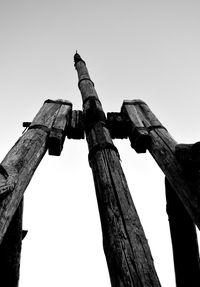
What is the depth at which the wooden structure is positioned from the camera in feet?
5.52

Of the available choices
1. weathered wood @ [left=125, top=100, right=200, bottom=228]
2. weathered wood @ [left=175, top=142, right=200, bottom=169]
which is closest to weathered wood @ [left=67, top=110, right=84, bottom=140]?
weathered wood @ [left=125, top=100, right=200, bottom=228]

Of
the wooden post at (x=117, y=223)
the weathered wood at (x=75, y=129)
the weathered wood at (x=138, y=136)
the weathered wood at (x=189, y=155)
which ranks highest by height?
the weathered wood at (x=75, y=129)

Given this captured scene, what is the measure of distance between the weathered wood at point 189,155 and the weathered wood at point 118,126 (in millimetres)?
1255

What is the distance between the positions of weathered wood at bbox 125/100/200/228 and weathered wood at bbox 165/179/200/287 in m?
0.51

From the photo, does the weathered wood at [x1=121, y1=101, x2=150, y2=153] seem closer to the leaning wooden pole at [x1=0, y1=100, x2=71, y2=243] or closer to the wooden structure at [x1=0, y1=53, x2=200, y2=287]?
the wooden structure at [x1=0, y1=53, x2=200, y2=287]

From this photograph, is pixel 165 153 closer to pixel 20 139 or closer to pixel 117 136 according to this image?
pixel 117 136

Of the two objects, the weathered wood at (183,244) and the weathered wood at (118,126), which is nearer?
the weathered wood at (183,244)

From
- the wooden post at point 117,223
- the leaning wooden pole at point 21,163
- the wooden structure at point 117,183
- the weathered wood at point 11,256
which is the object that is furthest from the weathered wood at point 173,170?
the weathered wood at point 11,256

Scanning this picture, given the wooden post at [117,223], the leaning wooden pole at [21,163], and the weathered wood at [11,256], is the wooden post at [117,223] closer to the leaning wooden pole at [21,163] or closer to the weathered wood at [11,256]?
the leaning wooden pole at [21,163]

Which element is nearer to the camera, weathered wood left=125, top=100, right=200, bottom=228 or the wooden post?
the wooden post

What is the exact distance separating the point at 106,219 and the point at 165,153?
101 centimetres

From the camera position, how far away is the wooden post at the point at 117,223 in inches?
60.1

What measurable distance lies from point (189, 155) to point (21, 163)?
4.41 feet

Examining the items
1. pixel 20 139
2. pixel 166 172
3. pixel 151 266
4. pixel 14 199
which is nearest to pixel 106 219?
pixel 151 266
